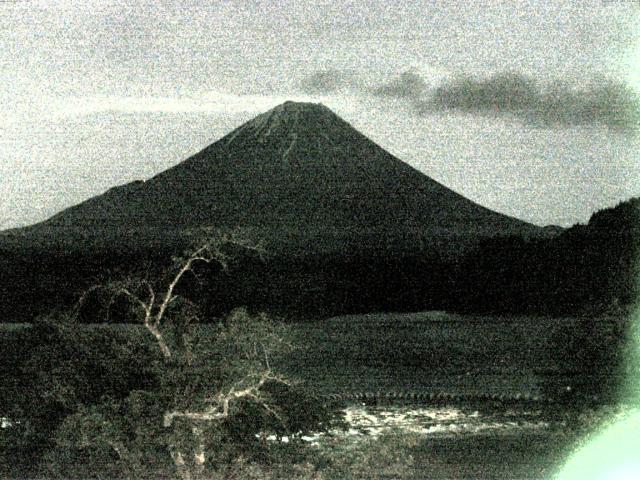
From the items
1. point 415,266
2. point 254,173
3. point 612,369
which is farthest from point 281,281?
point 254,173

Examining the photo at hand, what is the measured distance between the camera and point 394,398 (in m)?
13.2

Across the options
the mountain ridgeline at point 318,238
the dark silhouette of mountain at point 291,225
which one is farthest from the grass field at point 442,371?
the dark silhouette of mountain at point 291,225

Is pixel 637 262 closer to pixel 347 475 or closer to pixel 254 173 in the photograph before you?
pixel 347 475

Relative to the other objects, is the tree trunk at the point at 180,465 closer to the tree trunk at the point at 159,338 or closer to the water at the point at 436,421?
the tree trunk at the point at 159,338

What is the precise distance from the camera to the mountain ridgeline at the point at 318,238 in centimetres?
2098

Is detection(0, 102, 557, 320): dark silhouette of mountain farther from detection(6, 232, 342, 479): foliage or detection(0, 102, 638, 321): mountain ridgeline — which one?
detection(6, 232, 342, 479): foliage

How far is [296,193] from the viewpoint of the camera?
43.9 m

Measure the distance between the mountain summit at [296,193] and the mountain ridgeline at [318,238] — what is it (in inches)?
3.5

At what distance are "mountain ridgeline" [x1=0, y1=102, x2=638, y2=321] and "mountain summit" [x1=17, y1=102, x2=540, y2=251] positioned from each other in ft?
0.30

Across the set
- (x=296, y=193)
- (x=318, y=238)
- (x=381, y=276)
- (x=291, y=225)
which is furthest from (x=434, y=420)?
(x=296, y=193)

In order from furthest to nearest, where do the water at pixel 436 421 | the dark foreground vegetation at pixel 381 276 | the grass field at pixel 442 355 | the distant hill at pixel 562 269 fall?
1. the dark foreground vegetation at pixel 381 276
2. the distant hill at pixel 562 269
3. the grass field at pixel 442 355
4. the water at pixel 436 421

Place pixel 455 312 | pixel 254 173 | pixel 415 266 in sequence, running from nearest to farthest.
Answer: pixel 455 312 → pixel 415 266 → pixel 254 173

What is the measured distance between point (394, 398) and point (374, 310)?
1298cm

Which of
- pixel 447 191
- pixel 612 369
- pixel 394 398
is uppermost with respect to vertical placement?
pixel 447 191
